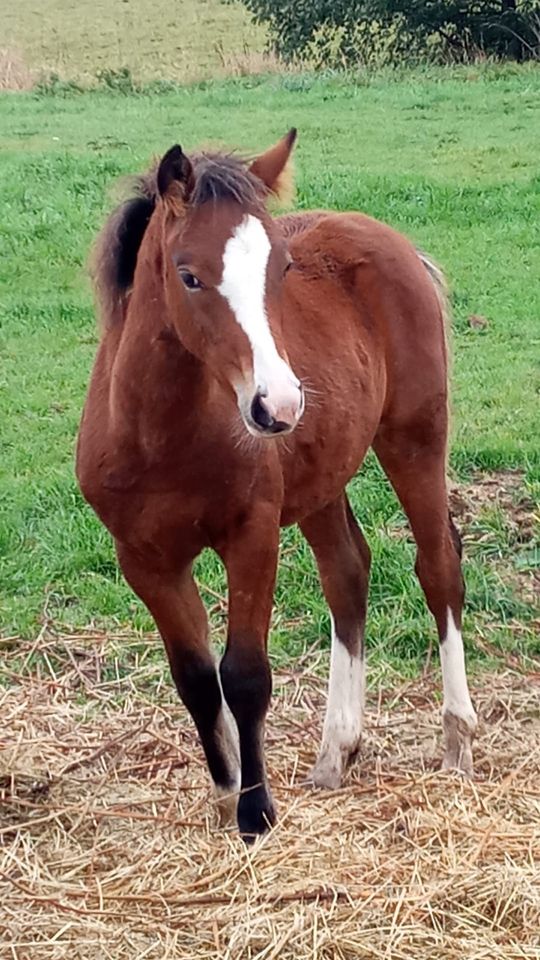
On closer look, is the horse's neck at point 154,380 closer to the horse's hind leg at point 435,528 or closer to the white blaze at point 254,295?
the white blaze at point 254,295

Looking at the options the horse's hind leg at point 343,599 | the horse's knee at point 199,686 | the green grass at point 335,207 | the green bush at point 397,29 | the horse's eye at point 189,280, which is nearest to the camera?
the horse's eye at point 189,280

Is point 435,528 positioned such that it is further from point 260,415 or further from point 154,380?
point 260,415

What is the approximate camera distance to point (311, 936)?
290 cm

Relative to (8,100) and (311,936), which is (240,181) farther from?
(8,100)

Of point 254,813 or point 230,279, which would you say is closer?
point 230,279

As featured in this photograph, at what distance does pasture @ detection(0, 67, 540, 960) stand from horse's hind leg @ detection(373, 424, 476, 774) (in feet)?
0.74

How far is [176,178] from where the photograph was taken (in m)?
2.79

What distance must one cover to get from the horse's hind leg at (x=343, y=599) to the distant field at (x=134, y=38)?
15166 mm

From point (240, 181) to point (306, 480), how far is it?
0.94 metres

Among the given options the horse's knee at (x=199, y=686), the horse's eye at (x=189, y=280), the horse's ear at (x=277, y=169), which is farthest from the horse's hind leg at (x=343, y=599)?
the horse's eye at (x=189, y=280)

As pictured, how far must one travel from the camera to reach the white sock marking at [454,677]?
3.89 metres

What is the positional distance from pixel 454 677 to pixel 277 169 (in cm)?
169

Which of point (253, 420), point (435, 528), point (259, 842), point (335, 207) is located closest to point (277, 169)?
point (253, 420)

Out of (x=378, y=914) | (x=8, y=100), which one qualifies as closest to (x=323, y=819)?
(x=378, y=914)
